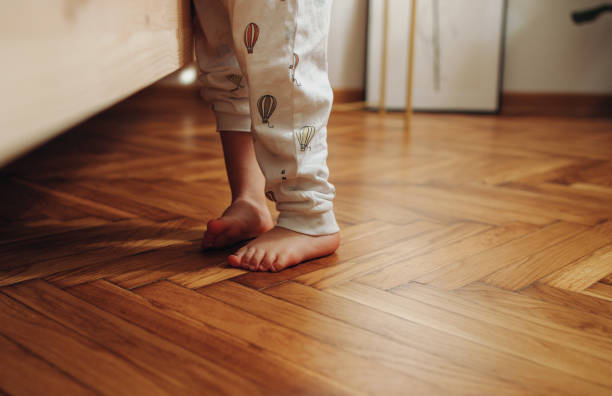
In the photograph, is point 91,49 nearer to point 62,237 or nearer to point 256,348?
point 256,348

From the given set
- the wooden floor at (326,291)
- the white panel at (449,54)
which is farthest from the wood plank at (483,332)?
the white panel at (449,54)

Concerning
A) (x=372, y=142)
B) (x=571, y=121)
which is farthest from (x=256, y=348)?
(x=571, y=121)

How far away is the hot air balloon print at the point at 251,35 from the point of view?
1.75ft

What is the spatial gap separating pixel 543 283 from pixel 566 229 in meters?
0.20

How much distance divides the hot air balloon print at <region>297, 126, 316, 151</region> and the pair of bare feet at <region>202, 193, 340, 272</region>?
0.29 ft

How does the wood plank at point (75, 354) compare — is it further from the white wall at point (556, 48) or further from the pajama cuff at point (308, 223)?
the white wall at point (556, 48)

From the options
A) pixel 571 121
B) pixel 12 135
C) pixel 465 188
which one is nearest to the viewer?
pixel 12 135

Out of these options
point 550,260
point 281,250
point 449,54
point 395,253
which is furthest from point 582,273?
point 449,54

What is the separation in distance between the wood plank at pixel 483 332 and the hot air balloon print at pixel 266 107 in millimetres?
164

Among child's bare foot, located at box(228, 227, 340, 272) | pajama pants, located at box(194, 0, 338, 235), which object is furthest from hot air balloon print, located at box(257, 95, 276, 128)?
child's bare foot, located at box(228, 227, 340, 272)

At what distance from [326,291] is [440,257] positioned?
15 centimetres

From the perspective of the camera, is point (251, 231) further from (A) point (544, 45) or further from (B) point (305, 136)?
(A) point (544, 45)

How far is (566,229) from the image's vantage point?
71cm

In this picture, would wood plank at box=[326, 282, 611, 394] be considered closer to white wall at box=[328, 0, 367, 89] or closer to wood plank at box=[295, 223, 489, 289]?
wood plank at box=[295, 223, 489, 289]
